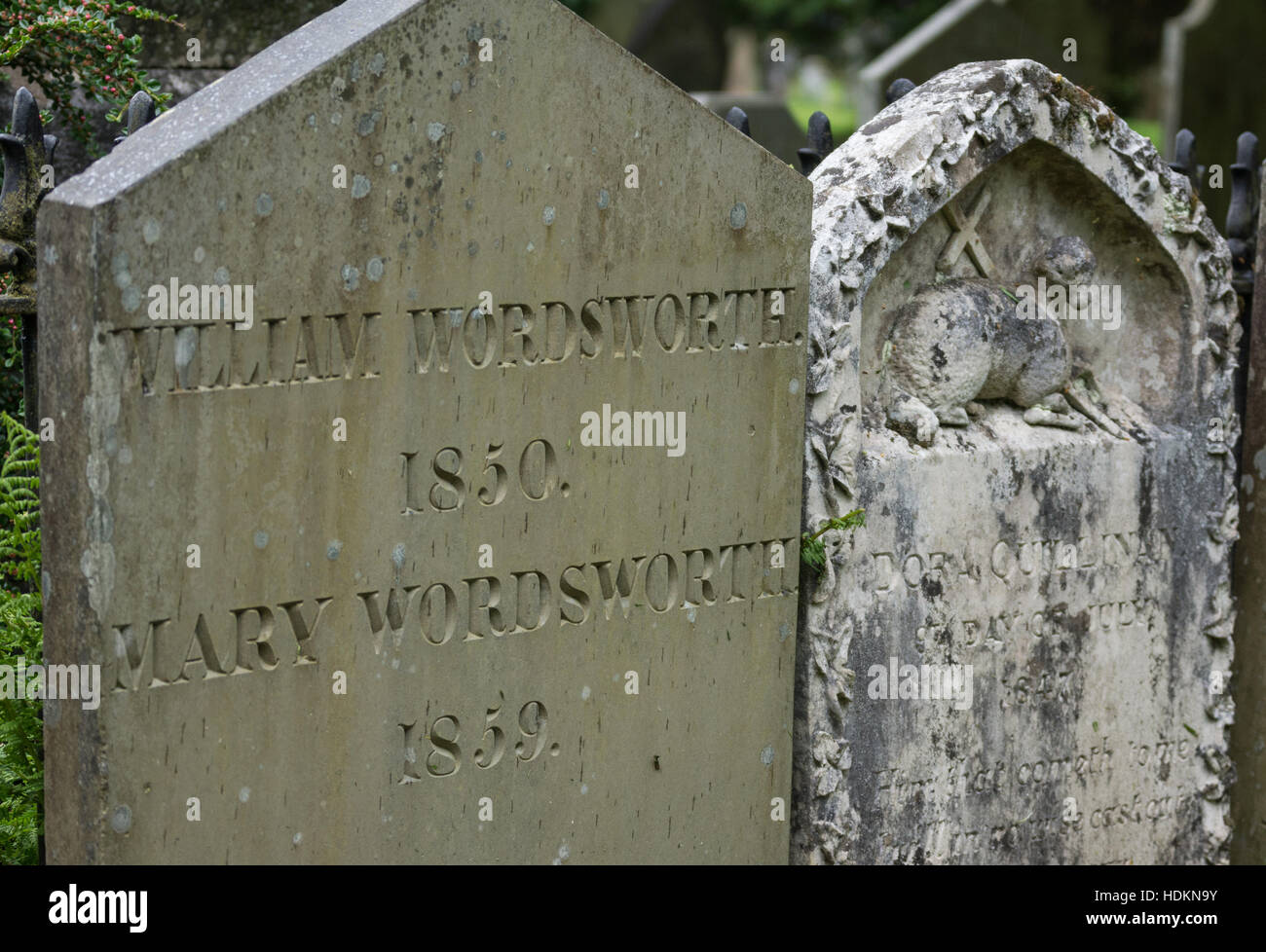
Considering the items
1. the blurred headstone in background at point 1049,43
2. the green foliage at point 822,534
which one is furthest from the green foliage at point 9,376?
the blurred headstone in background at point 1049,43

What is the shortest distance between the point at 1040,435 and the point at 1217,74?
31.1 ft

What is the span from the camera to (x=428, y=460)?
11.3ft

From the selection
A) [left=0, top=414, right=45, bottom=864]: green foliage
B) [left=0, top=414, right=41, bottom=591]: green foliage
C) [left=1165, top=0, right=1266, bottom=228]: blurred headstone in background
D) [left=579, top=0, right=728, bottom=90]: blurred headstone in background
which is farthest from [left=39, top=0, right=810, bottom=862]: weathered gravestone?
[left=579, top=0, right=728, bottom=90]: blurred headstone in background

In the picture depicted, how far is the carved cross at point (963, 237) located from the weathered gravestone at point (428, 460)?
1.98 feet

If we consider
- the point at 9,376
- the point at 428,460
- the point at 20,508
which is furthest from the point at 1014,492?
the point at 9,376

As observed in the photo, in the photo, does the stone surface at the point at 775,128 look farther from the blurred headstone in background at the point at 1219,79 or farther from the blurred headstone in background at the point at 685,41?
the blurred headstone in background at the point at 685,41

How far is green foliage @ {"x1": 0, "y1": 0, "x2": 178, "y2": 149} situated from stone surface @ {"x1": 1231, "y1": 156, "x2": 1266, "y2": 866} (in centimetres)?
348

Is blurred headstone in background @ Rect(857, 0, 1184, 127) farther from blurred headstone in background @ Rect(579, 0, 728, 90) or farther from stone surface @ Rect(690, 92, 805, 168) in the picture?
blurred headstone in background @ Rect(579, 0, 728, 90)

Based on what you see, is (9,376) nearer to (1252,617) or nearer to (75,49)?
(75,49)

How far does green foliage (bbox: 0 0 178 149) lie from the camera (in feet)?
14.0

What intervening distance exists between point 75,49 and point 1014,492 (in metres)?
3.04

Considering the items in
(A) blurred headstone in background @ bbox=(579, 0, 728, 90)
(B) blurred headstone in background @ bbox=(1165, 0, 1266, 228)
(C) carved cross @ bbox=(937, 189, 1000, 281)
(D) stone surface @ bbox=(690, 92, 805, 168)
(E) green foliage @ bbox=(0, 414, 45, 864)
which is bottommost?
(E) green foliage @ bbox=(0, 414, 45, 864)

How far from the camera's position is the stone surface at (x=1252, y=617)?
16.1 ft
